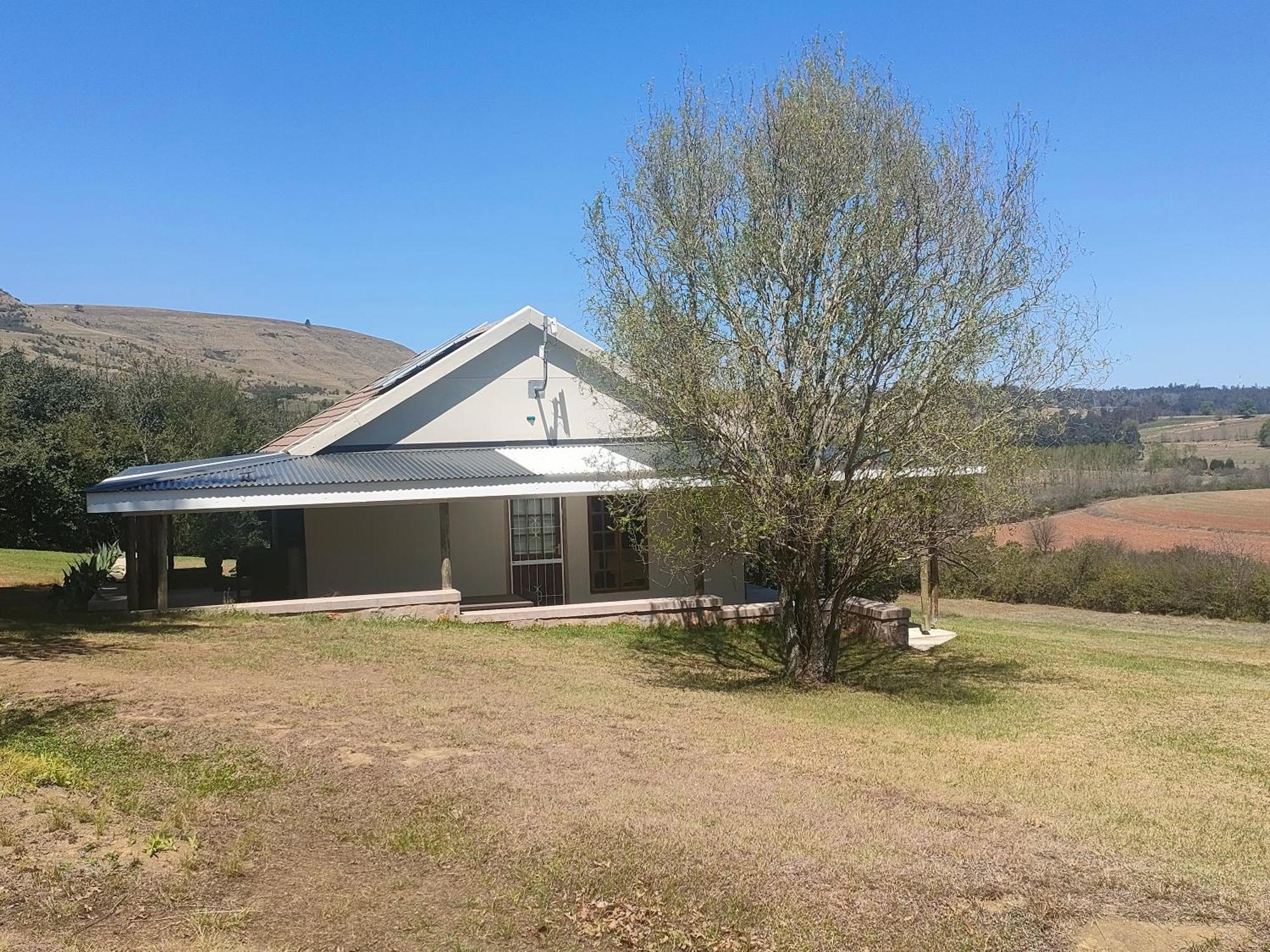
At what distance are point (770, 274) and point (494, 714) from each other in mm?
5677

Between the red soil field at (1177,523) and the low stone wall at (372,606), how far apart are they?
56.6 feet

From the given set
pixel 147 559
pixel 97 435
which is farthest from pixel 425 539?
pixel 97 435

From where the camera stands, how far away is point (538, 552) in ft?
58.1

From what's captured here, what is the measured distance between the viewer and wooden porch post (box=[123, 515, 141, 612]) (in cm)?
1481

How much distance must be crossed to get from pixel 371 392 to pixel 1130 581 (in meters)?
21.3

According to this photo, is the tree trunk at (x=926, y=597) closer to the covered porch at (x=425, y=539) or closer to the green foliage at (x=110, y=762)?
the covered porch at (x=425, y=539)

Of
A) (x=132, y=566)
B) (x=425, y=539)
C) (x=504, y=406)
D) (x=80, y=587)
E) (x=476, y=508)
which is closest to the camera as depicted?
(x=132, y=566)

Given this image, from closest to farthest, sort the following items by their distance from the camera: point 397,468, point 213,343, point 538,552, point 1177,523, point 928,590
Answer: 1. point 397,468
2. point 538,552
3. point 928,590
4. point 1177,523
5. point 213,343

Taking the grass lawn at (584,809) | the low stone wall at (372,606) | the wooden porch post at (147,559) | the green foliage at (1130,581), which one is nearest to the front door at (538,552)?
the low stone wall at (372,606)

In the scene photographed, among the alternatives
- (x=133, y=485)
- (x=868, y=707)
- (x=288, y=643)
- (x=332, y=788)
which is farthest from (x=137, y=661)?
(x=868, y=707)

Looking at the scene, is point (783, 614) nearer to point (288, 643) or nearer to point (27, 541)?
point (288, 643)

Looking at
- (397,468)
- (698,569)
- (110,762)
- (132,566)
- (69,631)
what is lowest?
(110,762)

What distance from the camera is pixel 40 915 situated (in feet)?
15.5

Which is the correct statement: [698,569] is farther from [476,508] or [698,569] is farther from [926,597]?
[926,597]
